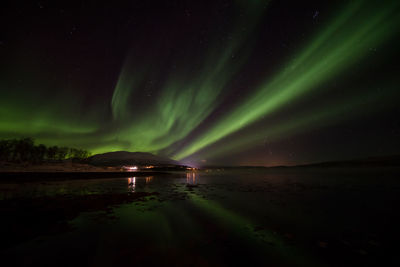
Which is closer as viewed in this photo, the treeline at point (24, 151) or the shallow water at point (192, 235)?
the shallow water at point (192, 235)

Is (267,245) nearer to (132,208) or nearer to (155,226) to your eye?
(155,226)

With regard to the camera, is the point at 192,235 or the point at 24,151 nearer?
the point at 192,235

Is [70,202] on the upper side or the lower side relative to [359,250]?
upper

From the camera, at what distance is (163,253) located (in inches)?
238

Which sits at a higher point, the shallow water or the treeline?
the treeline

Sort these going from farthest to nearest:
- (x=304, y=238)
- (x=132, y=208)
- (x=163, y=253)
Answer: (x=132, y=208), (x=304, y=238), (x=163, y=253)

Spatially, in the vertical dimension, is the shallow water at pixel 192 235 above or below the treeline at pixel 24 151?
below

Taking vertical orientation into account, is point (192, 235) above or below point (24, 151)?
below

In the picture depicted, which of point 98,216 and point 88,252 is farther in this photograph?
point 98,216

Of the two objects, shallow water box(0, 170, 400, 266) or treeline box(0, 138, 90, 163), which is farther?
treeline box(0, 138, 90, 163)

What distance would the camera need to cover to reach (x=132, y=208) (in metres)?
11.9

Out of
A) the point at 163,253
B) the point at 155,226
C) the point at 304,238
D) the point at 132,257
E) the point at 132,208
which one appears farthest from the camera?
the point at 132,208

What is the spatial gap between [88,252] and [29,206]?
30.7 ft

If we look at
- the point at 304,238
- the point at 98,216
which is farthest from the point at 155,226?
the point at 304,238
